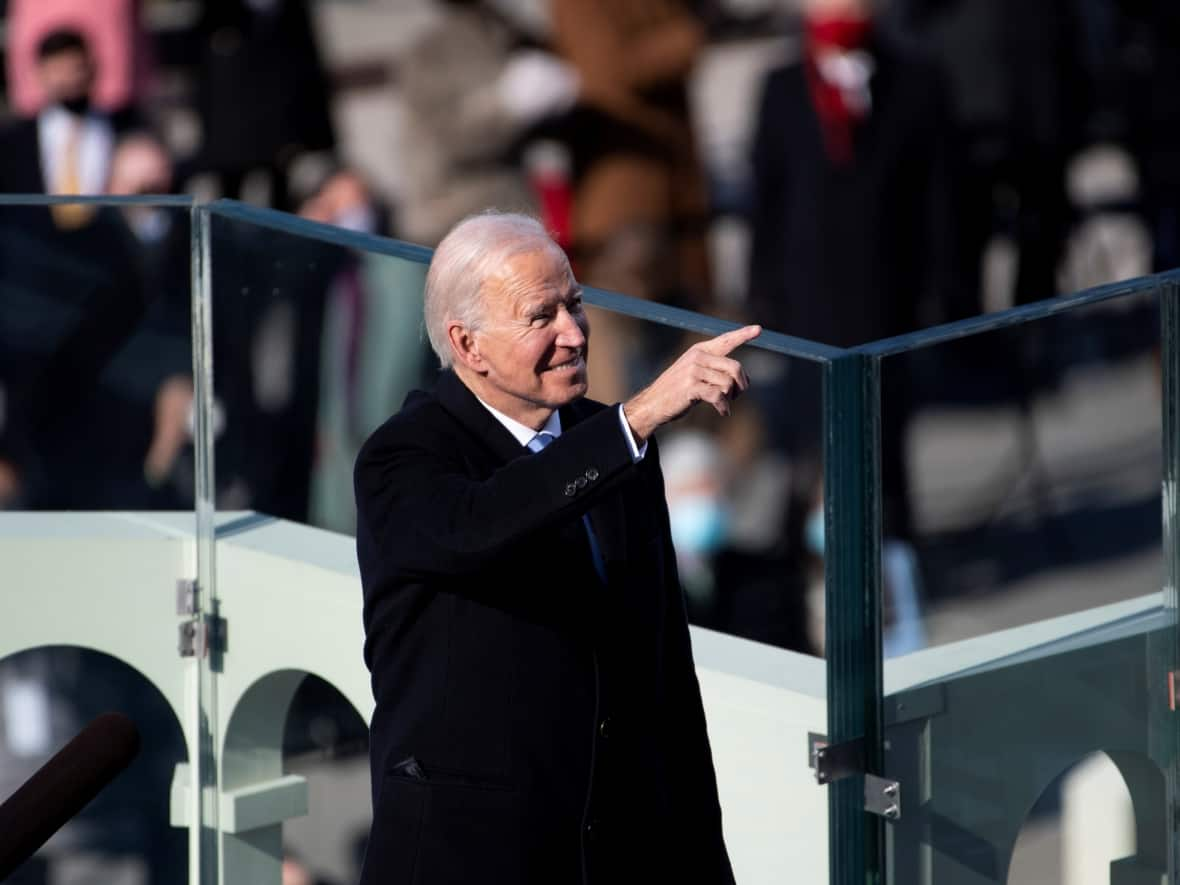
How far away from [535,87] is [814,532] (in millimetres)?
3326

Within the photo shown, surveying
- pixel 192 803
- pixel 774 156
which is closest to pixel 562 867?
pixel 192 803

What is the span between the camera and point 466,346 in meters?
2.98

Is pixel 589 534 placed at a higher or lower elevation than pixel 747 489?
lower

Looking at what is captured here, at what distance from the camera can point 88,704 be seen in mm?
4754

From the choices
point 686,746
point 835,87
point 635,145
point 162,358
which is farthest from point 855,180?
point 686,746

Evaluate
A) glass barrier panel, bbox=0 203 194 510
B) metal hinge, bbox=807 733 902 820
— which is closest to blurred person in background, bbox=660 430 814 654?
metal hinge, bbox=807 733 902 820

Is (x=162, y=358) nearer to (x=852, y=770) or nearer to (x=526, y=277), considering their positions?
(x=852, y=770)

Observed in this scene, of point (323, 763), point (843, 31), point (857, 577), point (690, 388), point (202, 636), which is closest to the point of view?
point (690, 388)

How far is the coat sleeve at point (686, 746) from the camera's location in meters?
3.07

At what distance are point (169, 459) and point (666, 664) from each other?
1.76 m

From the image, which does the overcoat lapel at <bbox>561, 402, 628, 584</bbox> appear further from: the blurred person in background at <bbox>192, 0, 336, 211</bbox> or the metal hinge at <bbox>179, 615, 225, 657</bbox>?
the blurred person in background at <bbox>192, 0, 336, 211</bbox>

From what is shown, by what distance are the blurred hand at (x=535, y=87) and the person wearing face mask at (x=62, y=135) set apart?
4.03 feet

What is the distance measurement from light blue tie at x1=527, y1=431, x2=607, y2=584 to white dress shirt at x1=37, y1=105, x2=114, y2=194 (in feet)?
14.3

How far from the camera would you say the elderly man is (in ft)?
9.59
